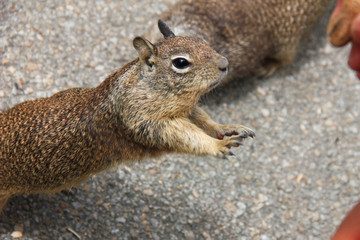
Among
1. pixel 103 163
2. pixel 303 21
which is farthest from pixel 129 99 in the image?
pixel 303 21

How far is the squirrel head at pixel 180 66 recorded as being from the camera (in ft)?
7.20

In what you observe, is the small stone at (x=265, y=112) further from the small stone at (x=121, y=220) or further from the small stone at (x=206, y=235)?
the small stone at (x=121, y=220)

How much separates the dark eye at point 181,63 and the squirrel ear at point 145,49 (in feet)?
0.42

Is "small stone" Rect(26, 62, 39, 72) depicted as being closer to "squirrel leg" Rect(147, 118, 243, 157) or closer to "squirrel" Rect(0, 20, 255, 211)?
"squirrel" Rect(0, 20, 255, 211)

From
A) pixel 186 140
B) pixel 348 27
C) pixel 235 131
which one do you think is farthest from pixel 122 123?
pixel 348 27

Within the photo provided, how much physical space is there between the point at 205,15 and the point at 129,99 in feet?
5.25

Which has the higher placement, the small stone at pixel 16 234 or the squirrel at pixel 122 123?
the squirrel at pixel 122 123

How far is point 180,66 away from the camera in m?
2.21

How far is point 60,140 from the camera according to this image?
7.87ft

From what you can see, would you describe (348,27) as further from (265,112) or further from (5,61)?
(5,61)

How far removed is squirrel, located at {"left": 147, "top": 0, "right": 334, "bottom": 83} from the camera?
3.58 metres

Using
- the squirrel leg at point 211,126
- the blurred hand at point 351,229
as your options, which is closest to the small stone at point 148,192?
the squirrel leg at point 211,126

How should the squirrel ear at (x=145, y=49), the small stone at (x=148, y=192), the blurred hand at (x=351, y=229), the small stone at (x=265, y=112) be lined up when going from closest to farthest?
the blurred hand at (x=351, y=229) < the squirrel ear at (x=145, y=49) < the small stone at (x=148, y=192) < the small stone at (x=265, y=112)

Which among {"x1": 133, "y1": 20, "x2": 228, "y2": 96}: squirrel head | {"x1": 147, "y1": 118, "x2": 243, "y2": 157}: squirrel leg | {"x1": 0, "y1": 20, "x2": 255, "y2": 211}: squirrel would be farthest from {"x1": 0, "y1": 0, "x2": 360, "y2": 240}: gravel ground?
{"x1": 133, "y1": 20, "x2": 228, "y2": 96}: squirrel head
